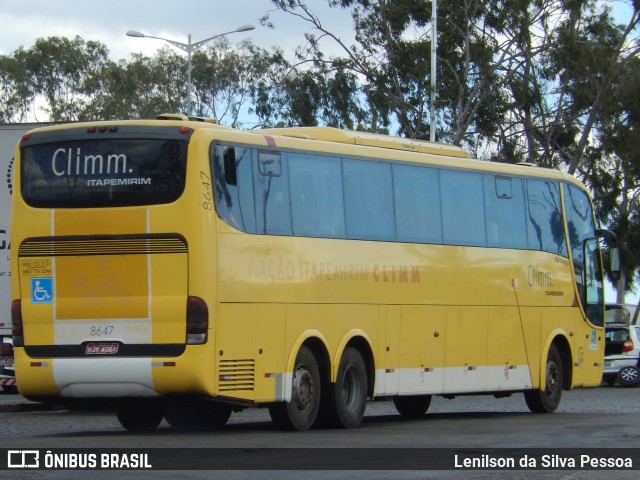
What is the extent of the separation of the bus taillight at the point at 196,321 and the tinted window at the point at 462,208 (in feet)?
18.5

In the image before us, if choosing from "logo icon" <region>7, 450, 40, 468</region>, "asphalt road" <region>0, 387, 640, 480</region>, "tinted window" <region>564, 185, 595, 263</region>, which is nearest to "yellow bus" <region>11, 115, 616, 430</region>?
"asphalt road" <region>0, 387, 640, 480</region>

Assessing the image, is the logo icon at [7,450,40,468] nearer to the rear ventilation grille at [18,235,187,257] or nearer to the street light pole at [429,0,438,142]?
the rear ventilation grille at [18,235,187,257]

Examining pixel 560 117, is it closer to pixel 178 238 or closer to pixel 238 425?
pixel 238 425

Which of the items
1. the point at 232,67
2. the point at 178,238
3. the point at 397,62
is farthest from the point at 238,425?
the point at 232,67

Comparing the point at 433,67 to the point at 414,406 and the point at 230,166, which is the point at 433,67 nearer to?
the point at 414,406

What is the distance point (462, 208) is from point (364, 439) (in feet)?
19.1

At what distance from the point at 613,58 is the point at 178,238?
35.3 metres

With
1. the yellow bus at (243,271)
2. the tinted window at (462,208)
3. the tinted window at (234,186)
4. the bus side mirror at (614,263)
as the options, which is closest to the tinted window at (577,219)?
the bus side mirror at (614,263)

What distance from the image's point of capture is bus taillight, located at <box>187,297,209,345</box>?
49.8 feet

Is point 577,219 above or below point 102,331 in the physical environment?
above

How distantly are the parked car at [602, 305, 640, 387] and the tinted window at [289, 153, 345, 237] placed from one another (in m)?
19.7

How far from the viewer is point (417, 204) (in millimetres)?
19391

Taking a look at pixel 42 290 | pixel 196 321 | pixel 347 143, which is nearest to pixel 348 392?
pixel 347 143

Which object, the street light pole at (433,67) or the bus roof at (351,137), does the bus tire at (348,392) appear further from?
the street light pole at (433,67)
